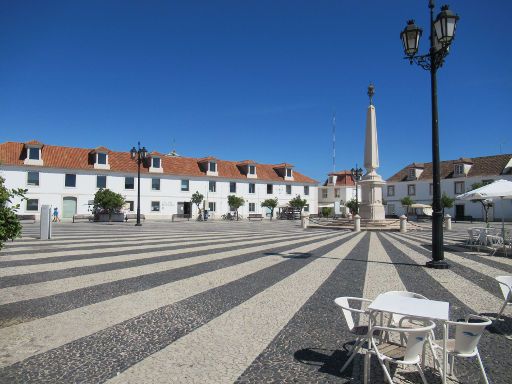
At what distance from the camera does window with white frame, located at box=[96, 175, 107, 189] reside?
137 ft

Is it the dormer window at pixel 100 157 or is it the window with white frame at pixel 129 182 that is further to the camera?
the window with white frame at pixel 129 182

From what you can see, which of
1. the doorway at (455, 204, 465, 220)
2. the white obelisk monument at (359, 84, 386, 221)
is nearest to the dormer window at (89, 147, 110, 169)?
the white obelisk monument at (359, 84, 386, 221)

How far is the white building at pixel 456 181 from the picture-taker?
4788cm

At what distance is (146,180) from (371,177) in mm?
29038

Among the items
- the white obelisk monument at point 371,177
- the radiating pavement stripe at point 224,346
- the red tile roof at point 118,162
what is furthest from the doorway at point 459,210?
the radiating pavement stripe at point 224,346

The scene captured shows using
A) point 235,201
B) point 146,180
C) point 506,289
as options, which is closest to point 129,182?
point 146,180

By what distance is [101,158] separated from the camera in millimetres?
42438

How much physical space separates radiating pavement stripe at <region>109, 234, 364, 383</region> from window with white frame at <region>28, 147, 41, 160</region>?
41.3 m

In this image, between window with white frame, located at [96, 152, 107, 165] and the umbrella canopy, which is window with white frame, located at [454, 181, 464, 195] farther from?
window with white frame, located at [96, 152, 107, 165]

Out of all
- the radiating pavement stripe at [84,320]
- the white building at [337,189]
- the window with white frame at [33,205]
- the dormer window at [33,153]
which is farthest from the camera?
the white building at [337,189]

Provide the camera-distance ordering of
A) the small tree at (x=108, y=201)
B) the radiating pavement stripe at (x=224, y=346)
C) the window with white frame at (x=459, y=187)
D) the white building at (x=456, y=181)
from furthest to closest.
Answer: the window with white frame at (x=459, y=187)
the white building at (x=456, y=181)
the small tree at (x=108, y=201)
the radiating pavement stripe at (x=224, y=346)

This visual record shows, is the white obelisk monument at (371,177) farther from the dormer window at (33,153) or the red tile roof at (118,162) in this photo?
the dormer window at (33,153)

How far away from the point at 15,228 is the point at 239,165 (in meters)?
49.6

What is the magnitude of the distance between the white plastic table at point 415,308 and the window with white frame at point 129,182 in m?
43.1
